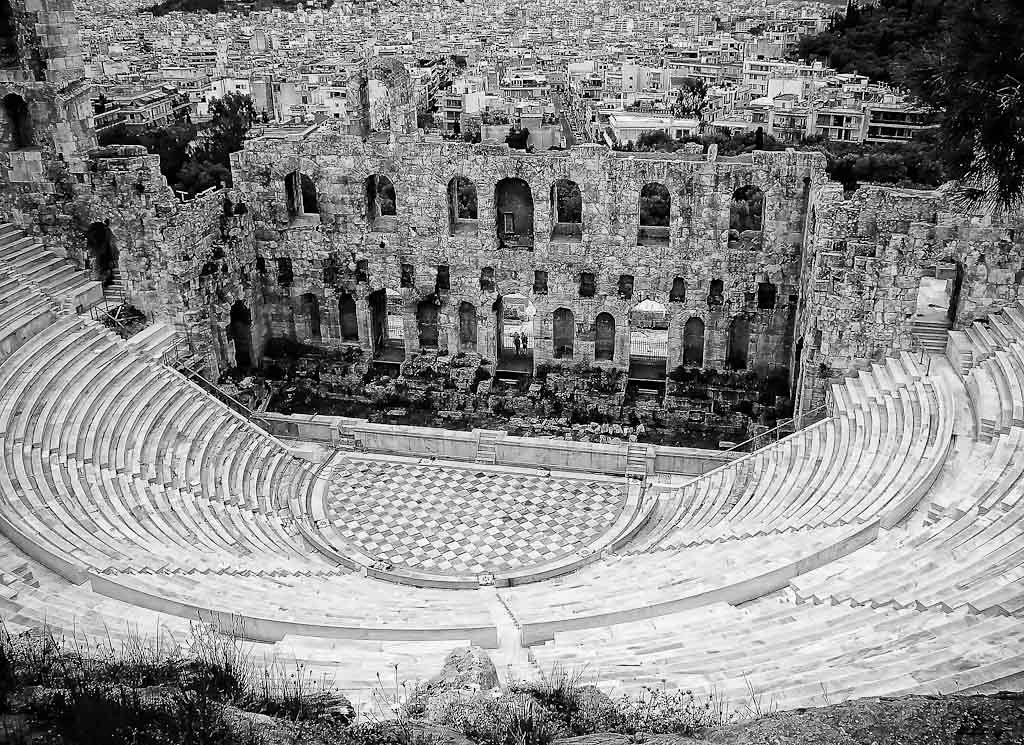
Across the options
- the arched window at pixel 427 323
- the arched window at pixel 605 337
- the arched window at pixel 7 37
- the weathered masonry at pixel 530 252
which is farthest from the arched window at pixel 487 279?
the arched window at pixel 7 37

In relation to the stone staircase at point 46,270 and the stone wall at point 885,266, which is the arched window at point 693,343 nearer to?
the stone wall at point 885,266

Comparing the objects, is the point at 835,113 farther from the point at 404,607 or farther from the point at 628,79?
the point at 404,607

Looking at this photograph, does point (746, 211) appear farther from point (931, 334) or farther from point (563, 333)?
point (931, 334)

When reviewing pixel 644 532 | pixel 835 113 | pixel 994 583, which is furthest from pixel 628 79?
pixel 994 583

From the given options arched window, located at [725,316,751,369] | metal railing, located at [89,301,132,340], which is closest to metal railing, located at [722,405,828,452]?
arched window, located at [725,316,751,369]

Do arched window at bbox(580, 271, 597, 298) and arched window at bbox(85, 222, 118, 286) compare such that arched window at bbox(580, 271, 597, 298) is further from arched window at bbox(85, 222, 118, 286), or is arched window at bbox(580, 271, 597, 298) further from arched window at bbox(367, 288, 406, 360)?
arched window at bbox(85, 222, 118, 286)
